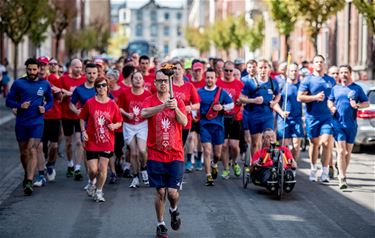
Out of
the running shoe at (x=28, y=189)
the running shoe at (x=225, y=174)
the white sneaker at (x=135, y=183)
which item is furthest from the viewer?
the running shoe at (x=225, y=174)

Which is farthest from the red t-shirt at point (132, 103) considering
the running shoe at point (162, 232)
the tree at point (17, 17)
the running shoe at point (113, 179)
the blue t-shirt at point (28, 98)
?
the tree at point (17, 17)

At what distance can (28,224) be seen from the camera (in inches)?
418

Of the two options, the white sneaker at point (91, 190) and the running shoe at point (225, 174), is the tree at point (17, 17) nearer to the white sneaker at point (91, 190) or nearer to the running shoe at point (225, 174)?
the running shoe at point (225, 174)

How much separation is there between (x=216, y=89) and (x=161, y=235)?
545 centimetres

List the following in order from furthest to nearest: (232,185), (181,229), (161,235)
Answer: (232,185), (181,229), (161,235)

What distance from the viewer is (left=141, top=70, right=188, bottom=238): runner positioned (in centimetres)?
974

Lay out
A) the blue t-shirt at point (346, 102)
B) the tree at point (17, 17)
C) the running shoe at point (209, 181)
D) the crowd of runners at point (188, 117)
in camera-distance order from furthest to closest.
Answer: the tree at point (17, 17)
the running shoe at point (209, 181)
the blue t-shirt at point (346, 102)
the crowd of runners at point (188, 117)

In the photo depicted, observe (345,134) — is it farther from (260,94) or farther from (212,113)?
(212,113)

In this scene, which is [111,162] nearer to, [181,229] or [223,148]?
[223,148]

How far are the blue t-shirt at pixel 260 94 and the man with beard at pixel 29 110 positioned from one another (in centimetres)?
338

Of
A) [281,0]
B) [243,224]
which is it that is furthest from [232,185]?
[281,0]

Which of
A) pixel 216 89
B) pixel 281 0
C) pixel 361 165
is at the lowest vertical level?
pixel 361 165

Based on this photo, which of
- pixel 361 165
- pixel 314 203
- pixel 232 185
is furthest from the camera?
pixel 361 165

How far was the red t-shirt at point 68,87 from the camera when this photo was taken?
51.1 feet
